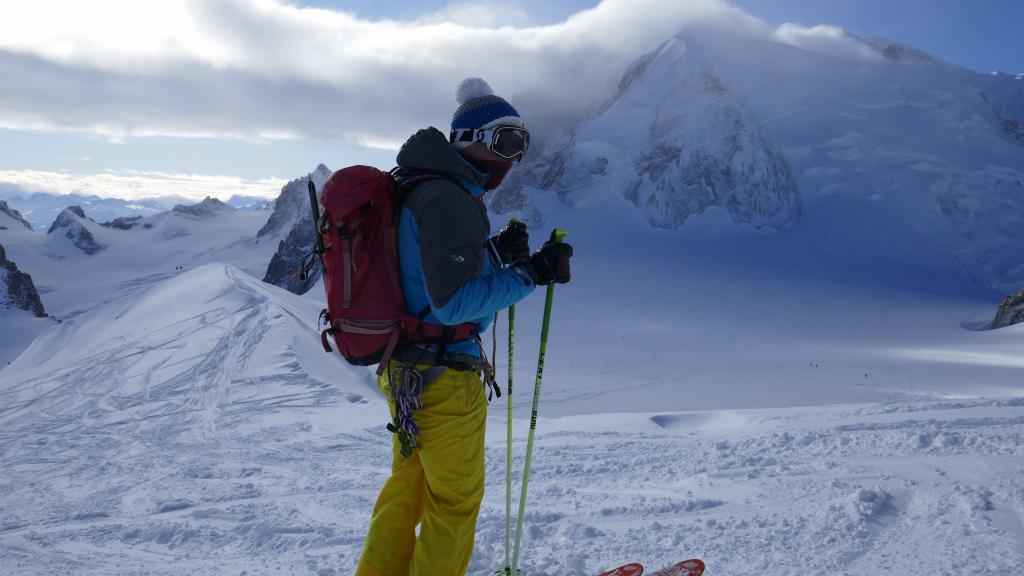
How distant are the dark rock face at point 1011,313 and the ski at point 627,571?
3654cm

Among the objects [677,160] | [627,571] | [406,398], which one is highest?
[677,160]

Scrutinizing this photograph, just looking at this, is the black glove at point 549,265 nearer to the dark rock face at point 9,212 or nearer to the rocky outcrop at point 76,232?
the rocky outcrop at point 76,232

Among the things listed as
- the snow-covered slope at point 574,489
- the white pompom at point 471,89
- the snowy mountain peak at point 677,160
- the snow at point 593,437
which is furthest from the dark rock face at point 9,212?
the white pompom at point 471,89

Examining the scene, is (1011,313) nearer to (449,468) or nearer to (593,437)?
(593,437)

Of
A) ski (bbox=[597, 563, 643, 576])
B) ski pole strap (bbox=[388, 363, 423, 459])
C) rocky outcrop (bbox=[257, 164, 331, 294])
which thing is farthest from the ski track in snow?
rocky outcrop (bbox=[257, 164, 331, 294])

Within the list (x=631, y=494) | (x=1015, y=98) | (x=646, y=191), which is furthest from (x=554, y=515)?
(x=1015, y=98)

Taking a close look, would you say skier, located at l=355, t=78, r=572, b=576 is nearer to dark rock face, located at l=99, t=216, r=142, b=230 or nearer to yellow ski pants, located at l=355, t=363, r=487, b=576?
yellow ski pants, located at l=355, t=363, r=487, b=576

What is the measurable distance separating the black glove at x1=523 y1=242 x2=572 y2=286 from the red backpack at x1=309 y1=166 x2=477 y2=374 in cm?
50

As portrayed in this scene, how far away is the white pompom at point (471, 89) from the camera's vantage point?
311 cm

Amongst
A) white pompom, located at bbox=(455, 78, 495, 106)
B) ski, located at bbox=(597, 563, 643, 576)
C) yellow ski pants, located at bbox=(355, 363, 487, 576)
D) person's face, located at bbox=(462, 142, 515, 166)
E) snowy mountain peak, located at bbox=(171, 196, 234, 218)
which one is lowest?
ski, located at bbox=(597, 563, 643, 576)

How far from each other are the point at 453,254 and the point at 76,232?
6961 inches

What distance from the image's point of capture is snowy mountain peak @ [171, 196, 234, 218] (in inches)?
7021

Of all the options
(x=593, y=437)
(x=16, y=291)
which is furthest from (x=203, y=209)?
(x=593, y=437)

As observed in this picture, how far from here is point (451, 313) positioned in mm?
2520
